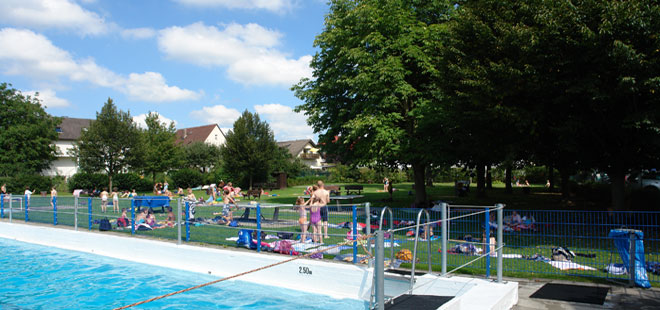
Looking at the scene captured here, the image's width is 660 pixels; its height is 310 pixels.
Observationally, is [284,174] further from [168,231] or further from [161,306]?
[161,306]

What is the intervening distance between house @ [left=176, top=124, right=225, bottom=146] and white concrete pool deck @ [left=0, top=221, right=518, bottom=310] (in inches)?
2717

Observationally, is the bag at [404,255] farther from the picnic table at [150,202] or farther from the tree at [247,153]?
the tree at [247,153]

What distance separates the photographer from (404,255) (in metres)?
9.95

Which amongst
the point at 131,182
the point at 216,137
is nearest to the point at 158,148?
the point at 131,182

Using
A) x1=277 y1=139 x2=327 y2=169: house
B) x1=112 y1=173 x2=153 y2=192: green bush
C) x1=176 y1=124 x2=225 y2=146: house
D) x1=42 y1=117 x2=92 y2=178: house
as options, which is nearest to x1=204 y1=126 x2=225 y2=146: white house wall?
x1=176 y1=124 x2=225 y2=146: house

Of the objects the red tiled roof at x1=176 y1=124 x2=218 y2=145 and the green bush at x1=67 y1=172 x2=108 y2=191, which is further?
the red tiled roof at x1=176 y1=124 x2=218 y2=145

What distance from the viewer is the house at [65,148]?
62750 mm

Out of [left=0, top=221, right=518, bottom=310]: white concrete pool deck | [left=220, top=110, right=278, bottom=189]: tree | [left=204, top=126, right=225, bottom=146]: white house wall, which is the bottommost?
[left=0, top=221, right=518, bottom=310]: white concrete pool deck

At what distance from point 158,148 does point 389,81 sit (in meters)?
37.3

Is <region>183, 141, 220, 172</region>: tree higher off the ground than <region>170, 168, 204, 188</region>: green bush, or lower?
higher

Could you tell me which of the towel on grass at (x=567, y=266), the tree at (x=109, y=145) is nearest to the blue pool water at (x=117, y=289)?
the towel on grass at (x=567, y=266)

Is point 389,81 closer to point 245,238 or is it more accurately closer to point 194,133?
point 245,238

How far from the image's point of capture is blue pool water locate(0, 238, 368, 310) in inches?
364

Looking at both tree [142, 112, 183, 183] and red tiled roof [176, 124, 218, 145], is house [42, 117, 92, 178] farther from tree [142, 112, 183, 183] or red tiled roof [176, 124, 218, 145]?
red tiled roof [176, 124, 218, 145]
